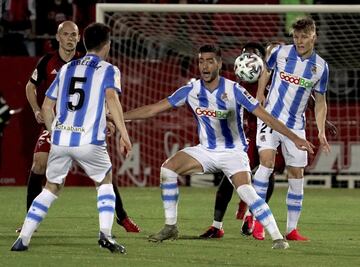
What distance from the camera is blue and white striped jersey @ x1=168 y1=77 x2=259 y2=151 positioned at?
9734 mm

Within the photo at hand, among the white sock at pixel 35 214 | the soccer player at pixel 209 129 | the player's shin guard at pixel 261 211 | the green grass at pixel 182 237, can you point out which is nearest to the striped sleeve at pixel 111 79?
the soccer player at pixel 209 129

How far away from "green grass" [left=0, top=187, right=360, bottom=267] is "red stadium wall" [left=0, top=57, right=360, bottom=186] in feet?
4.23

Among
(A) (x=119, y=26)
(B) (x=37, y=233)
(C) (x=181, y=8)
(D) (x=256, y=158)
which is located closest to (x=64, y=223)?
(B) (x=37, y=233)

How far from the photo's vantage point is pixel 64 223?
11.6m

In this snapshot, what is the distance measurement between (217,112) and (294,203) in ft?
4.22

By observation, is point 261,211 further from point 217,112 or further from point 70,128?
point 70,128

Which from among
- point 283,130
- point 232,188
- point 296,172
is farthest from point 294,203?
point 283,130

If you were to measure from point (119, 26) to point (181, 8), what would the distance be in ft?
7.83

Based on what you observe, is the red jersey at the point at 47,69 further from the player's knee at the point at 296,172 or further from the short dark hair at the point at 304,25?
the player's knee at the point at 296,172

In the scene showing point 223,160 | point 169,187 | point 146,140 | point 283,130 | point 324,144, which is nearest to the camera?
point 283,130

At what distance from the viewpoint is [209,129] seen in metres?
9.83

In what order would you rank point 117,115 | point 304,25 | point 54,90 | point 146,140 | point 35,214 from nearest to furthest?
point 117,115 < point 35,214 < point 54,90 < point 304,25 < point 146,140

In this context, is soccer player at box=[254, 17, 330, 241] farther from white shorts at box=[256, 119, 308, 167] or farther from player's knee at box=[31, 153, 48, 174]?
player's knee at box=[31, 153, 48, 174]

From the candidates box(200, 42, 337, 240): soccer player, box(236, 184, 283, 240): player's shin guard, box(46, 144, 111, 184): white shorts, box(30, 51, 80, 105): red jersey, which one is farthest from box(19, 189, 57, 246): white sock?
box(30, 51, 80, 105): red jersey
